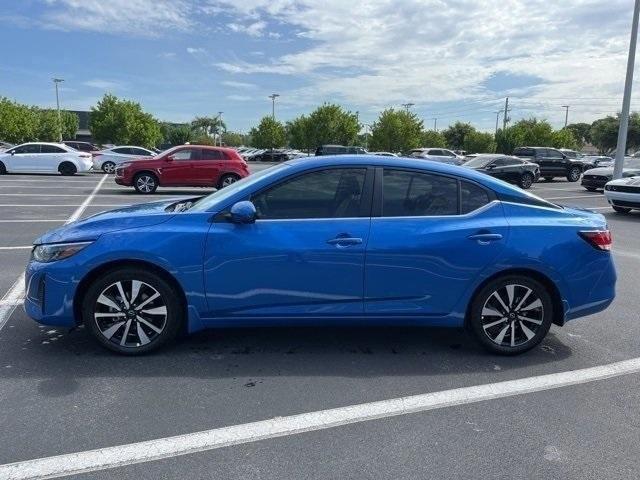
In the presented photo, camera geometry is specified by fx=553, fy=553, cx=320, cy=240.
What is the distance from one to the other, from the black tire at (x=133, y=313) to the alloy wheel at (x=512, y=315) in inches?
94.6

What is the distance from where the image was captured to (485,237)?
13.9ft

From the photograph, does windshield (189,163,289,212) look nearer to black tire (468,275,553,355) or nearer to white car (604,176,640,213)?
black tire (468,275,553,355)

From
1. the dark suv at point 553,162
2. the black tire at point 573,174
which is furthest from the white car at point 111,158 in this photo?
the black tire at point 573,174

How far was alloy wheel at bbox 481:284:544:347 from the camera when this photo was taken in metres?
4.36

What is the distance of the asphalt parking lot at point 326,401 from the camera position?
2918mm

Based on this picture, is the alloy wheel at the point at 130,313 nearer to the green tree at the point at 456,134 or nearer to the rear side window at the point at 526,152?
the rear side window at the point at 526,152

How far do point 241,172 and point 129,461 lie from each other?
16.3m

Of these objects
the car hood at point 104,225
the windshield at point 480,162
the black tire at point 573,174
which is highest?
the car hood at point 104,225

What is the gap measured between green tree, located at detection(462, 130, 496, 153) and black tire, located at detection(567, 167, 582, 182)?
34224mm

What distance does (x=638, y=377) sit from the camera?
4.07 metres

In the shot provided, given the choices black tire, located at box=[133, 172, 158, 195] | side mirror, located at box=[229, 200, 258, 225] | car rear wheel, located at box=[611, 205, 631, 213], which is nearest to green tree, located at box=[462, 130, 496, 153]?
car rear wheel, located at box=[611, 205, 631, 213]

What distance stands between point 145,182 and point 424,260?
1559cm

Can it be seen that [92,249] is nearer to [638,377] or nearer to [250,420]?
[250,420]

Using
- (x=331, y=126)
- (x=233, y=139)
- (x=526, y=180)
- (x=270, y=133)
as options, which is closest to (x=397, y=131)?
(x=331, y=126)
